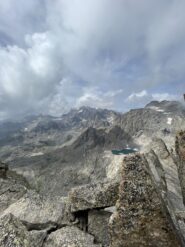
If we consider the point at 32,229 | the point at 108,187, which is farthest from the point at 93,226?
the point at 32,229

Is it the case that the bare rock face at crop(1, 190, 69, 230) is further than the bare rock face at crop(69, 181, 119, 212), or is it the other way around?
the bare rock face at crop(1, 190, 69, 230)

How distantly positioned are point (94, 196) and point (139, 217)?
3143 millimetres

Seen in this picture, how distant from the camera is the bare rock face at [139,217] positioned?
30.6 ft

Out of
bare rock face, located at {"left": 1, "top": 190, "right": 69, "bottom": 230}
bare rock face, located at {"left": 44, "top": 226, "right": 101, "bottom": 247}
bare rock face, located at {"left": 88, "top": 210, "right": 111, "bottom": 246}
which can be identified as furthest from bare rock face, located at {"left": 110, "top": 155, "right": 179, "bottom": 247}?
bare rock face, located at {"left": 1, "top": 190, "right": 69, "bottom": 230}

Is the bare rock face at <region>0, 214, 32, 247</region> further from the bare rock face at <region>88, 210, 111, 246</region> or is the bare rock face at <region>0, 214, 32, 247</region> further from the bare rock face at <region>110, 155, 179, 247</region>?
the bare rock face at <region>88, 210, 111, 246</region>

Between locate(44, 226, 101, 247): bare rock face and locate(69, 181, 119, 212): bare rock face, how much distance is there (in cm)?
105

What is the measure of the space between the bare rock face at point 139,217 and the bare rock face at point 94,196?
7.00 feet

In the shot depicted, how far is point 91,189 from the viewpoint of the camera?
12.7 m

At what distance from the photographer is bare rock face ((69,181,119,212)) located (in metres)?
12.1

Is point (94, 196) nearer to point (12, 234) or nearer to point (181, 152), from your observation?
point (181, 152)

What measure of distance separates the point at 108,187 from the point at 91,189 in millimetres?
898

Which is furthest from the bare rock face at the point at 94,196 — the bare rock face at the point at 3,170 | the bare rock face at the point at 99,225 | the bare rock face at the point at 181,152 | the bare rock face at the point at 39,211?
the bare rock face at the point at 3,170

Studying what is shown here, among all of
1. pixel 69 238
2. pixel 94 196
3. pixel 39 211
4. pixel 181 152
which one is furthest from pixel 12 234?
pixel 181 152

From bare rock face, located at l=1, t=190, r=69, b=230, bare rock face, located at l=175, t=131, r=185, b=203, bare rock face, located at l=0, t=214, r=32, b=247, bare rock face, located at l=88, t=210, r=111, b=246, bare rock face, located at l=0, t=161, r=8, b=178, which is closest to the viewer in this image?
bare rock face, located at l=0, t=214, r=32, b=247
